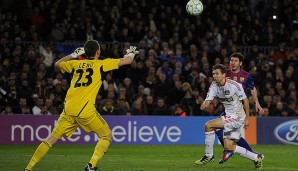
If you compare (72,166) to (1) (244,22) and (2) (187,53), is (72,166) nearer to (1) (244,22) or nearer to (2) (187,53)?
(2) (187,53)

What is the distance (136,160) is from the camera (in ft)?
48.2

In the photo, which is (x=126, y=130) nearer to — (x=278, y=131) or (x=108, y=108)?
(x=108, y=108)

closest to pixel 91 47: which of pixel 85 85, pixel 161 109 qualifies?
pixel 85 85

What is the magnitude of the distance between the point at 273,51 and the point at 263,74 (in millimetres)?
1837

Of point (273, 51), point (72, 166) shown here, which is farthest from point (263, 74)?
point (72, 166)

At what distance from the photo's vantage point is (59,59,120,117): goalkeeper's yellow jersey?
430 inches

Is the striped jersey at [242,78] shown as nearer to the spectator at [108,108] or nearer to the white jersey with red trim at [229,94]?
the white jersey with red trim at [229,94]

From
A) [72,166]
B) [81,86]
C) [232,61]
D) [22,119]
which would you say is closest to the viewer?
[81,86]

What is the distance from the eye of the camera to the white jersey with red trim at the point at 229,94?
13.3 meters

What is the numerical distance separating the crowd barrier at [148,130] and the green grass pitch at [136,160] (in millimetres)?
982

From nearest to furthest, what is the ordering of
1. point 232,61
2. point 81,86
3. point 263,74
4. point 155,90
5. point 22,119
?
point 81,86, point 232,61, point 22,119, point 155,90, point 263,74

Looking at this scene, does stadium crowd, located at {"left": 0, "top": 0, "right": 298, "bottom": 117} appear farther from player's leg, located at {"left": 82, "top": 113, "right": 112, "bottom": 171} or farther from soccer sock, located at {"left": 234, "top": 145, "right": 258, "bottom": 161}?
player's leg, located at {"left": 82, "top": 113, "right": 112, "bottom": 171}

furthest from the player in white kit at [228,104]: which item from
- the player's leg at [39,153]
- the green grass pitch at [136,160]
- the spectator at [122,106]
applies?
the spectator at [122,106]

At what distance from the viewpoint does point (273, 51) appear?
87.1 feet
